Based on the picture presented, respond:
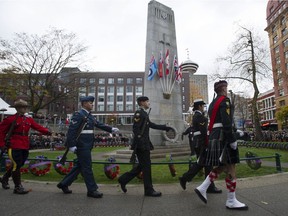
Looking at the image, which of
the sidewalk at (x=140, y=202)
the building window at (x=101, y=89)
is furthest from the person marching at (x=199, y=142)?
the building window at (x=101, y=89)

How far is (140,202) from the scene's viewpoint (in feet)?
14.0

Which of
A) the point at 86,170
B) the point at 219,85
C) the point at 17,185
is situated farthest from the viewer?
the point at 17,185

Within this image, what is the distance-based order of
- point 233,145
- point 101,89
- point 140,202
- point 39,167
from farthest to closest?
point 101,89, point 39,167, point 140,202, point 233,145

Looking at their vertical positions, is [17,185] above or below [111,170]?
below

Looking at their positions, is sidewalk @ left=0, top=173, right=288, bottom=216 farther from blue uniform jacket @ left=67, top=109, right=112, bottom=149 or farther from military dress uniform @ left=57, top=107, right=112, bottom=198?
blue uniform jacket @ left=67, top=109, right=112, bottom=149

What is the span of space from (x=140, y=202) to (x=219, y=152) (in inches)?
67.3

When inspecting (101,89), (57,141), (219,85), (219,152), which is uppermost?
(101,89)

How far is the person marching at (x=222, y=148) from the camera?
3.92m

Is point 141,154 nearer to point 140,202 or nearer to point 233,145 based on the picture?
point 140,202

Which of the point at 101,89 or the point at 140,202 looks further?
the point at 101,89

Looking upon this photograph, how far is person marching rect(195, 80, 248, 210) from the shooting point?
3924mm

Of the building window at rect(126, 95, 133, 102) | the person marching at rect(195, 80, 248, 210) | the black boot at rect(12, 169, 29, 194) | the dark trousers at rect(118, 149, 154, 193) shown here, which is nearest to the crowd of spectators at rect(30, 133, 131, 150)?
the black boot at rect(12, 169, 29, 194)

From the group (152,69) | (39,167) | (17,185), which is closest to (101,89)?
(152,69)

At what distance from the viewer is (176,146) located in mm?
14102
